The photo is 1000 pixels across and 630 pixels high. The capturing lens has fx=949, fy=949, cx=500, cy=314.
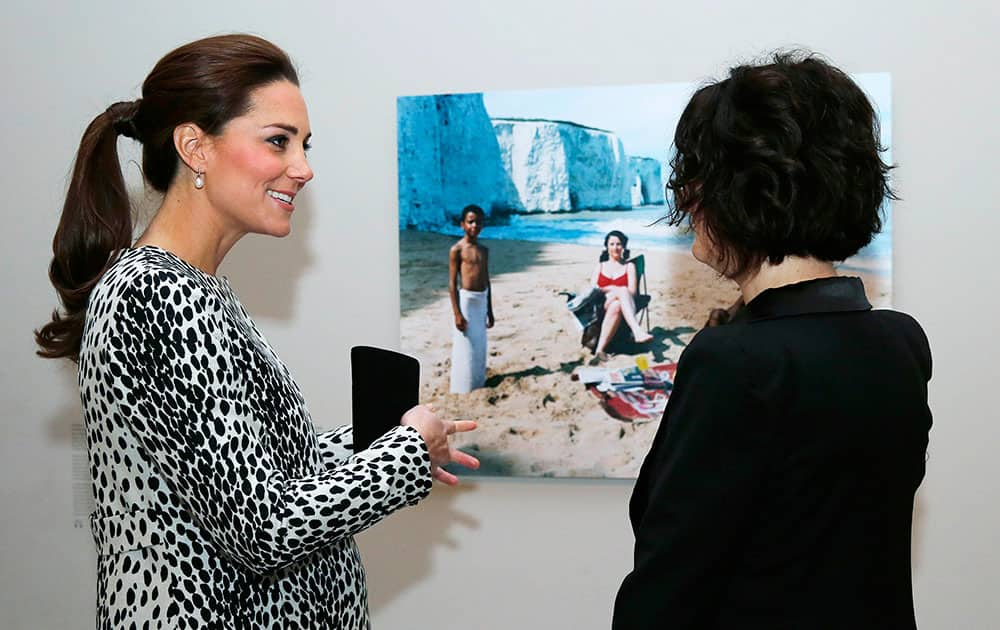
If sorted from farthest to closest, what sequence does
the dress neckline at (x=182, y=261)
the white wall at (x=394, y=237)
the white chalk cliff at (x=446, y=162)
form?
the white chalk cliff at (x=446, y=162) → the white wall at (x=394, y=237) → the dress neckline at (x=182, y=261)

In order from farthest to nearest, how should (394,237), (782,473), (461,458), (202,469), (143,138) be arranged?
(394,237) < (461,458) < (143,138) < (202,469) < (782,473)

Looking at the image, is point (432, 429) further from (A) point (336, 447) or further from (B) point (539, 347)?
(B) point (539, 347)

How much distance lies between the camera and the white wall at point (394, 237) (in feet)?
7.17

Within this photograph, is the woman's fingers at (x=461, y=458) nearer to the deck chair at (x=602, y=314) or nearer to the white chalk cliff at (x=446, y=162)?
the deck chair at (x=602, y=314)

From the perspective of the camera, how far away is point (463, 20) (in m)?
2.35

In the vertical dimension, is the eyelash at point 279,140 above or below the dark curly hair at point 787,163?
above

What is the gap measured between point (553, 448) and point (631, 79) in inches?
35.8

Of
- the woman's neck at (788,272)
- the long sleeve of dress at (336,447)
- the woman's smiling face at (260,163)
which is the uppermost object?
the woman's smiling face at (260,163)

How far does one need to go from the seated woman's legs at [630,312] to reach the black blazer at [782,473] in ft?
3.79

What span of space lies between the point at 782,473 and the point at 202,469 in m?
0.71

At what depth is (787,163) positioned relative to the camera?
106cm

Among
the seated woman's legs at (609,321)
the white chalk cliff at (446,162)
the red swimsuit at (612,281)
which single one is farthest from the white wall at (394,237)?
the red swimsuit at (612,281)

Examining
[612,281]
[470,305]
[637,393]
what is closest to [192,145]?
[470,305]

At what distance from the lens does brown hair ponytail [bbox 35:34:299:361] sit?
4.72ft
